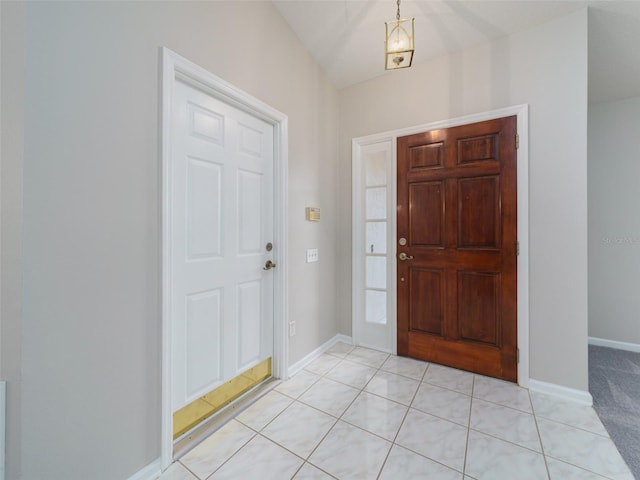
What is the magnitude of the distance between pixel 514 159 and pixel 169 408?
279 cm

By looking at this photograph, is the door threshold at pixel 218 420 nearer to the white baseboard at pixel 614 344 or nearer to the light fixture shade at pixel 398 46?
the light fixture shade at pixel 398 46

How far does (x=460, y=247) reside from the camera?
2.25 metres

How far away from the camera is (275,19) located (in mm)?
2059

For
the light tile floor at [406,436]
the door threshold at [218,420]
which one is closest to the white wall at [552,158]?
the light tile floor at [406,436]

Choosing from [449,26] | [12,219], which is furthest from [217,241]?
[449,26]

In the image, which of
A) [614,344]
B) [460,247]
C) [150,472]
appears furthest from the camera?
[614,344]

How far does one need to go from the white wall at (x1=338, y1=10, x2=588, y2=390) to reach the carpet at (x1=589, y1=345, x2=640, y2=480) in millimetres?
203

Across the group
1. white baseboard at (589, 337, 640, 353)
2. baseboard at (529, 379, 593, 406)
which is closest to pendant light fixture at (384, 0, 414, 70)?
baseboard at (529, 379, 593, 406)

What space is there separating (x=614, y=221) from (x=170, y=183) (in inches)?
163

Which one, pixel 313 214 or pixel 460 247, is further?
pixel 313 214

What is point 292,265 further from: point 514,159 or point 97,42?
point 514,159

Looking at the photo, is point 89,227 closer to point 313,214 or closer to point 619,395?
point 313,214

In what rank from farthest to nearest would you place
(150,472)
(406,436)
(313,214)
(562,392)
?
(313,214) → (562,392) → (406,436) → (150,472)

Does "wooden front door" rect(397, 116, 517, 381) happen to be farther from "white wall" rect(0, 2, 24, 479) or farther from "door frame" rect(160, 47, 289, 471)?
"white wall" rect(0, 2, 24, 479)
